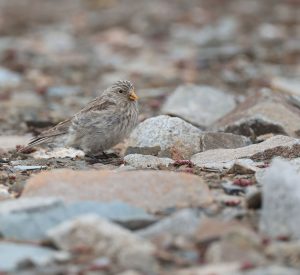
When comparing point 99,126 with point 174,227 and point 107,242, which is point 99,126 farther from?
point 107,242

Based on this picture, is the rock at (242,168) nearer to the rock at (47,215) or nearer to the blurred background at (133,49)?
the rock at (47,215)

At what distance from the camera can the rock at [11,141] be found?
10.6 meters

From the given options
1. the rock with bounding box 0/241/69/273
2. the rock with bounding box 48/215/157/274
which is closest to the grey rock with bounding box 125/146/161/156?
the rock with bounding box 48/215/157/274

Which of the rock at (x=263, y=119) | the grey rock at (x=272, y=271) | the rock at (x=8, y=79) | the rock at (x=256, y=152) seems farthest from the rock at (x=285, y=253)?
the rock at (x=8, y=79)

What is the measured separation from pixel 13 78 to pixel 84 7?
10274 millimetres

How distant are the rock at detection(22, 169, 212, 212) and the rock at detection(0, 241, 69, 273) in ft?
3.05

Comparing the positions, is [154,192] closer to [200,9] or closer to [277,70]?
[277,70]

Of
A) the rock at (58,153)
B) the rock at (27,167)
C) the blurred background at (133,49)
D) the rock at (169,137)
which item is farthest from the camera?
the blurred background at (133,49)

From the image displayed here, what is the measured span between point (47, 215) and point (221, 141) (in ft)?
12.9

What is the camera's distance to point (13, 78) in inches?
668

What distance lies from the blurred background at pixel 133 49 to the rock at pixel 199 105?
62cm

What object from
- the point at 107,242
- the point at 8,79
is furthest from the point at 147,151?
the point at 8,79

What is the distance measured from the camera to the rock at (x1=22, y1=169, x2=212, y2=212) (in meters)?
6.71

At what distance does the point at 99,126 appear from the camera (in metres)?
9.67
